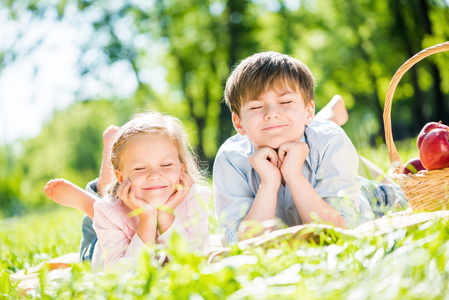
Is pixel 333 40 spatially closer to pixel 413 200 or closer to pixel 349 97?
pixel 349 97

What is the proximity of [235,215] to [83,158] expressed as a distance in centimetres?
3457

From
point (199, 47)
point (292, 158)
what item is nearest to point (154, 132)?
point (292, 158)

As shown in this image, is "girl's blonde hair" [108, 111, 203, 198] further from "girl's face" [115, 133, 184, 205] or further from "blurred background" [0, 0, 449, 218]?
"blurred background" [0, 0, 449, 218]

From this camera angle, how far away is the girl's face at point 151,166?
8.32ft

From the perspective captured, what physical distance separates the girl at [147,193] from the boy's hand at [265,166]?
378 mm

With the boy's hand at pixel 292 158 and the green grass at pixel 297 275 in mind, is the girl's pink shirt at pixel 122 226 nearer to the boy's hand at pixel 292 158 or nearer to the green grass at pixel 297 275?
the boy's hand at pixel 292 158

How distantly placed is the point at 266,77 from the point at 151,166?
863 millimetres

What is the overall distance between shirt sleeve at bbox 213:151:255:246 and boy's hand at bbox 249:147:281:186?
21cm

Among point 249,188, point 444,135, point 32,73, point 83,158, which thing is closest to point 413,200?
point 444,135

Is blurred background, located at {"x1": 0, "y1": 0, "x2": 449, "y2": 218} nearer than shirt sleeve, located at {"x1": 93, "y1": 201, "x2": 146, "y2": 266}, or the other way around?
shirt sleeve, located at {"x1": 93, "y1": 201, "x2": 146, "y2": 266}

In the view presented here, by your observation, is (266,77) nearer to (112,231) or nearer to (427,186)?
(427,186)

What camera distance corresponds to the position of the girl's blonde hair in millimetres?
2717

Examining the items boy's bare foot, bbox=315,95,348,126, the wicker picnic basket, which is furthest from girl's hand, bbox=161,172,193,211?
boy's bare foot, bbox=315,95,348,126

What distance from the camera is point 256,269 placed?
1.43m
